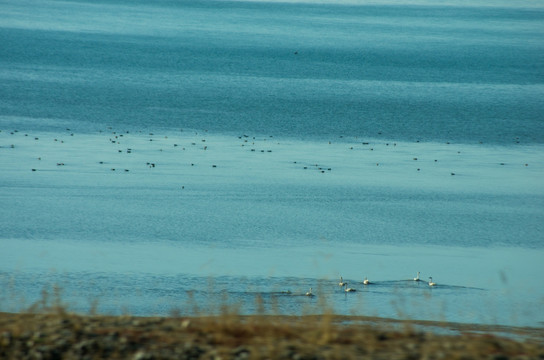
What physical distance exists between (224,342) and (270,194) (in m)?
23.3

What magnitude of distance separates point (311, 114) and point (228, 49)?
201ft

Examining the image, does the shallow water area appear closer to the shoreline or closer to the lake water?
the lake water

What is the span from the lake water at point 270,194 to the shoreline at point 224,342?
2.22ft

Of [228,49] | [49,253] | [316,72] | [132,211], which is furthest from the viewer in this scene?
[228,49]

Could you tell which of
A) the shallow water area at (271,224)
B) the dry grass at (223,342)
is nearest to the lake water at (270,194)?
the shallow water area at (271,224)

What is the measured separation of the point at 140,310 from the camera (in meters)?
18.6

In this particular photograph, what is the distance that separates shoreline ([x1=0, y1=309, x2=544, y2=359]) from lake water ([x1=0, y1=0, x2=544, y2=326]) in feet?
2.22

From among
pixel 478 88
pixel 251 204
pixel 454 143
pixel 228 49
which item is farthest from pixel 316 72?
pixel 251 204

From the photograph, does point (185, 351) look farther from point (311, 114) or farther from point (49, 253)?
point (311, 114)

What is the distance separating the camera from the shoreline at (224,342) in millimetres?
8516

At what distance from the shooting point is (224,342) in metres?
8.93

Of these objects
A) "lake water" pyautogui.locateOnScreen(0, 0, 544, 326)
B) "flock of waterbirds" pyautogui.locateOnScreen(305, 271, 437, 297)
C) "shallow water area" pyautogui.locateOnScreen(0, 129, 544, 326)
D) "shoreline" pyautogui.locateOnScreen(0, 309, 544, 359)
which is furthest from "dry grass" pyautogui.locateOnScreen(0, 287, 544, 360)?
"flock of waterbirds" pyautogui.locateOnScreen(305, 271, 437, 297)

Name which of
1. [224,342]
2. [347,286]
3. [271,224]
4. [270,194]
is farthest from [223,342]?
[270,194]

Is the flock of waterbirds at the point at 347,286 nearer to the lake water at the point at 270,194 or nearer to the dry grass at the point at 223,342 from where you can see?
the lake water at the point at 270,194
